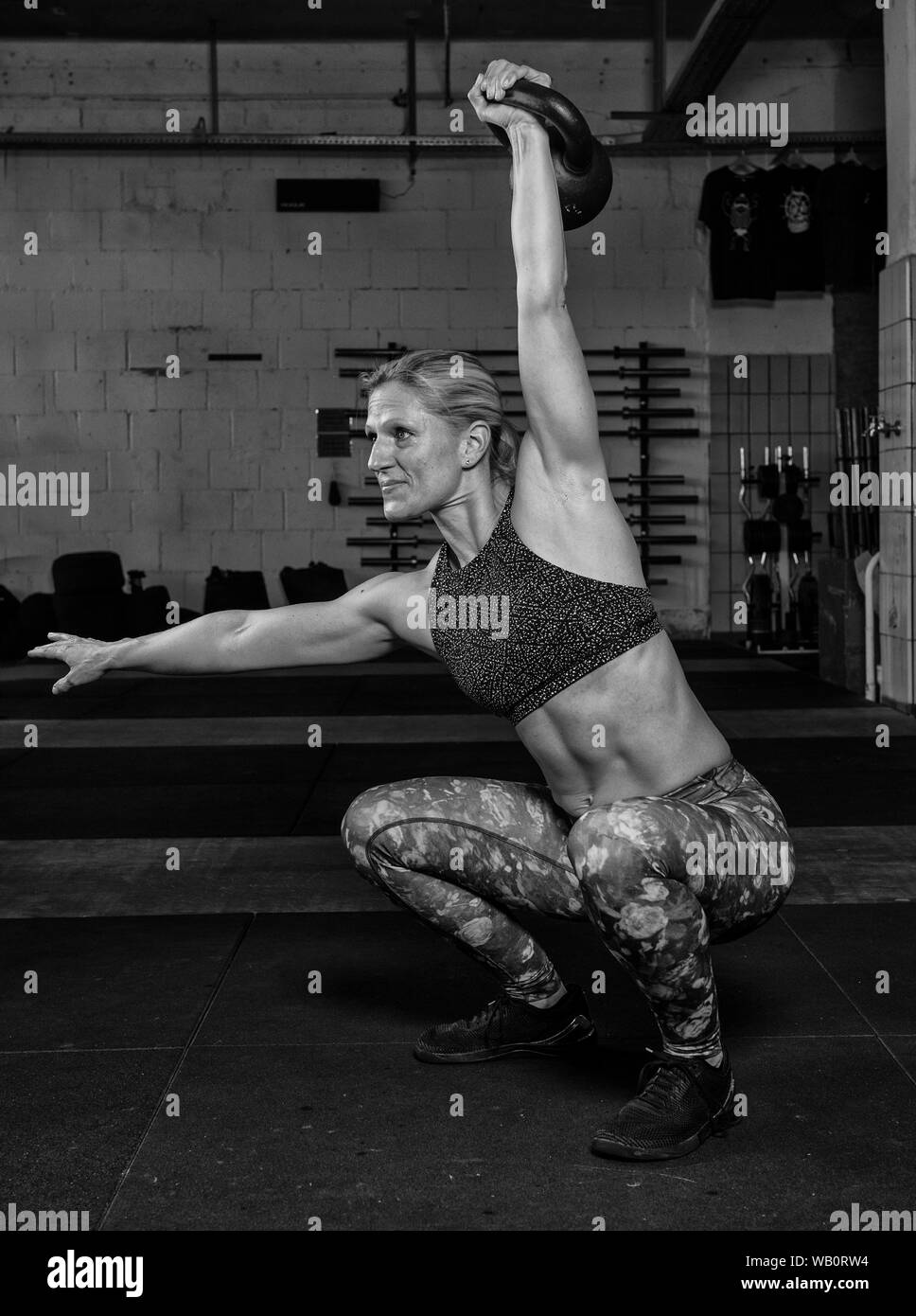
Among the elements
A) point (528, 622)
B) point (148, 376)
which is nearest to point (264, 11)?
point (148, 376)

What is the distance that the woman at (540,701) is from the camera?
186cm

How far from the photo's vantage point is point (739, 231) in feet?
34.5

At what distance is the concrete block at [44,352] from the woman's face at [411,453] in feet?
30.8

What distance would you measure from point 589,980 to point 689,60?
737cm

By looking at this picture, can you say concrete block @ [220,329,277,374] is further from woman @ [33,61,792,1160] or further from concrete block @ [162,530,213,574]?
woman @ [33,61,792,1160]

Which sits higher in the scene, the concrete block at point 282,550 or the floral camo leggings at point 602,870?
the concrete block at point 282,550

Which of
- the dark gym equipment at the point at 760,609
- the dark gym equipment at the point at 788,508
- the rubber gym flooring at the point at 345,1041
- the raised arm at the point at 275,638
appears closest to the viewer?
the rubber gym flooring at the point at 345,1041

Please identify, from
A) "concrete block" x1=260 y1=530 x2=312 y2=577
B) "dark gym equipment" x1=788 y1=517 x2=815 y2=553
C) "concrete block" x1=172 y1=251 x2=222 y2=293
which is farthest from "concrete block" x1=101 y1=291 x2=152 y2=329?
"dark gym equipment" x1=788 y1=517 x2=815 y2=553

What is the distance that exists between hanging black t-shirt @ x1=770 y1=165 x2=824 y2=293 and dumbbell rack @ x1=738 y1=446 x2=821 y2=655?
52.5 inches

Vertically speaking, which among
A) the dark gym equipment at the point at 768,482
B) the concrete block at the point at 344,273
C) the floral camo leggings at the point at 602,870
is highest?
the concrete block at the point at 344,273

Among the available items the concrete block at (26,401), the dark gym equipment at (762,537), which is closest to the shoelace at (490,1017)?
the dark gym equipment at (762,537)

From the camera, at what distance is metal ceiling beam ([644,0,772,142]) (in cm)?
762

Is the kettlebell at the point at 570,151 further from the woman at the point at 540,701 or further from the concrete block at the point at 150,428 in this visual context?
the concrete block at the point at 150,428

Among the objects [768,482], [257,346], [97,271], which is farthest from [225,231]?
[768,482]
